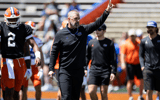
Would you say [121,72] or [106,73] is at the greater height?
[106,73]

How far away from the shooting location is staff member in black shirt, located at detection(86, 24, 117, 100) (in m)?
8.48

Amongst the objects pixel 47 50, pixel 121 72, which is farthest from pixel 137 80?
pixel 47 50

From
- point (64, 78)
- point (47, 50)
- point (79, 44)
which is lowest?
point (47, 50)

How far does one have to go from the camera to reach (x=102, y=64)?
8.55m

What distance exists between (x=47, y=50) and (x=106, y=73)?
5.56m

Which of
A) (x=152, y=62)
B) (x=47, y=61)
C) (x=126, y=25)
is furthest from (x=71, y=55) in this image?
(x=126, y=25)

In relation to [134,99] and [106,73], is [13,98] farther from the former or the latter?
[134,99]

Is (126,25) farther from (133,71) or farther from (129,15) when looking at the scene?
(133,71)

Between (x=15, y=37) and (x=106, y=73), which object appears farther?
(x=106, y=73)

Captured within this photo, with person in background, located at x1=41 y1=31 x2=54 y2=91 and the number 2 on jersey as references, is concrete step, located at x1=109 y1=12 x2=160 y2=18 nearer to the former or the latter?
person in background, located at x1=41 y1=31 x2=54 y2=91

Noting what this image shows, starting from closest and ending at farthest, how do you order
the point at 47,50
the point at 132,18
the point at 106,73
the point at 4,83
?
the point at 4,83, the point at 106,73, the point at 47,50, the point at 132,18

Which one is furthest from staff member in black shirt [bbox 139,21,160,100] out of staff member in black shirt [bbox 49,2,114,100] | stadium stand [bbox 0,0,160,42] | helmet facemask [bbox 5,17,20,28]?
stadium stand [bbox 0,0,160,42]

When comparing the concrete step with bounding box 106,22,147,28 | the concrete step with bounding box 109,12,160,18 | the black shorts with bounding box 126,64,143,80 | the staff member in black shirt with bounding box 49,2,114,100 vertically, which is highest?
the staff member in black shirt with bounding box 49,2,114,100

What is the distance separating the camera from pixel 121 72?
14.4 metres
